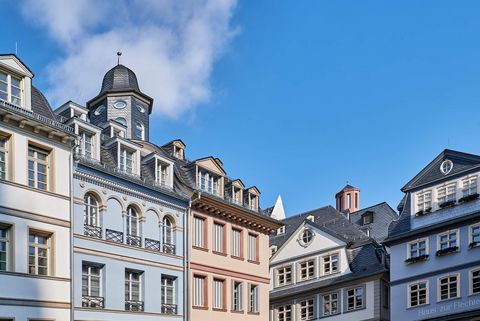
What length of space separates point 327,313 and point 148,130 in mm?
17531

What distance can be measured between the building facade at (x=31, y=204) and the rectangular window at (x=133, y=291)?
150 inches

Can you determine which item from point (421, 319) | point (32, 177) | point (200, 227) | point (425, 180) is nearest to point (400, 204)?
point (425, 180)

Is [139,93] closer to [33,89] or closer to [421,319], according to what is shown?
[33,89]

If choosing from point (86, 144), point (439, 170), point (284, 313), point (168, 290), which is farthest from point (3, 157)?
point (284, 313)

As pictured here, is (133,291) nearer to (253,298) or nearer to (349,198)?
(253,298)

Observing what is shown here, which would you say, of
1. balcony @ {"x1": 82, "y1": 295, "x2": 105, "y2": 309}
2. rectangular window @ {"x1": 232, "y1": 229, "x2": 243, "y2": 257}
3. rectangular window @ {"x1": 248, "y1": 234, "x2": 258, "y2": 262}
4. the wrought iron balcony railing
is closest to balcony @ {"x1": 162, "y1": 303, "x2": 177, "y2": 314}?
the wrought iron balcony railing

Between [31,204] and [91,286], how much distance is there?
4666 millimetres

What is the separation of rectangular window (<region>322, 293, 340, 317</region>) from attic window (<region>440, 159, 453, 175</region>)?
11.2m

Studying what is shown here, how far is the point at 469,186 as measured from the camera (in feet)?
129

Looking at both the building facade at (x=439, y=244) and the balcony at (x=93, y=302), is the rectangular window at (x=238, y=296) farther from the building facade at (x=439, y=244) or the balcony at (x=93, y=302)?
the building facade at (x=439, y=244)

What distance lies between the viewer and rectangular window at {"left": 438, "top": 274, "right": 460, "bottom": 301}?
3894cm

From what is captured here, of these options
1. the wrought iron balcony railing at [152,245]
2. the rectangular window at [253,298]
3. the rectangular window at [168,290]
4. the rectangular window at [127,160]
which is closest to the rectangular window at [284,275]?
the rectangular window at [253,298]

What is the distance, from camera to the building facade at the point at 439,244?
38.5 m

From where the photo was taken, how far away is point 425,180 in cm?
4200
